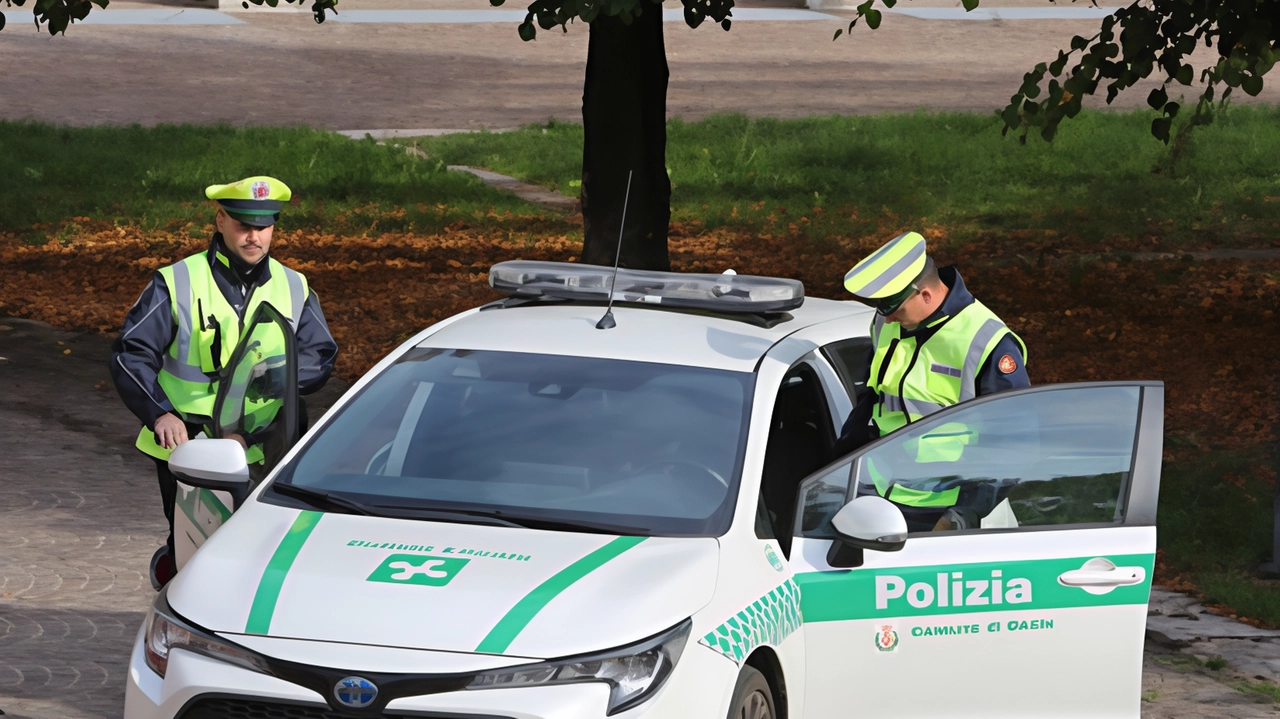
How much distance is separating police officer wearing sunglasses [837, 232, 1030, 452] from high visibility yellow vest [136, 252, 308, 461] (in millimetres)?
2147

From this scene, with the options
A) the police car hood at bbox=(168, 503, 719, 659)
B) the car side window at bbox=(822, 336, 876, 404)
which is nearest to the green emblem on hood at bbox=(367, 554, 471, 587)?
the police car hood at bbox=(168, 503, 719, 659)

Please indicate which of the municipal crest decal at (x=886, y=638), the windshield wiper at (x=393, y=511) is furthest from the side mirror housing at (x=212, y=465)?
the municipal crest decal at (x=886, y=638)

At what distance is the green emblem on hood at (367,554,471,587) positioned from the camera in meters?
4.36

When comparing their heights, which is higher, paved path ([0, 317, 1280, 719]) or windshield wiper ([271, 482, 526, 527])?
windshield wiper ([271, 482, 526, 527])

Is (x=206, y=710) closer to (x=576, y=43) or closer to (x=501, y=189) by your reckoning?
(x=501, y=189)

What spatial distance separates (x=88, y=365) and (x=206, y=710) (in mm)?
9102

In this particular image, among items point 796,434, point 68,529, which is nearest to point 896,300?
point 796,434

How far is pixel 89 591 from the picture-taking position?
7.56 metres

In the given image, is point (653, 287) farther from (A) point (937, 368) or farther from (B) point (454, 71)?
(B) point (454, 71)

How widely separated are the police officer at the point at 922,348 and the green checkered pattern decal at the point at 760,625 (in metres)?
0.96

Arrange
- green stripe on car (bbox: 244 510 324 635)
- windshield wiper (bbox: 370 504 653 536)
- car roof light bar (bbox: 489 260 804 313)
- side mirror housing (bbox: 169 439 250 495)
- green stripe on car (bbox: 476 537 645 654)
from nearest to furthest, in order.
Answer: green stripe on car (bbox: 476 537 645 654)
green stripe on car (bbox: 244 510 324 635)
windshield wiper (bbox: 370 504 653 536)
side mirror housing (bbox: 169 439 250 495)
car roof light bar (bbox: 489 260 804 313)

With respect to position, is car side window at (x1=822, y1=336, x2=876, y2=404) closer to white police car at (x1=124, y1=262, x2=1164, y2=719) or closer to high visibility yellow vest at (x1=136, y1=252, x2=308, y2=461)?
white police car at (x1=124, y1=262, x2=1164, y2=719)

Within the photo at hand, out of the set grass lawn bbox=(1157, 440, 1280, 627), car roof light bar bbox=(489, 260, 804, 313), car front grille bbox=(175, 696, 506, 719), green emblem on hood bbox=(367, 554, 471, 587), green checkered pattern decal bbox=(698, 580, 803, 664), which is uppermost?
car roof light bar bbox=(489, 260, 804, 313)

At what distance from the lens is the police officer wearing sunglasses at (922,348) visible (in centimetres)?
555
